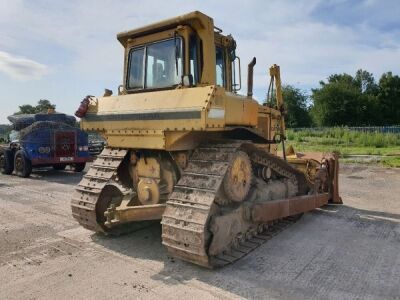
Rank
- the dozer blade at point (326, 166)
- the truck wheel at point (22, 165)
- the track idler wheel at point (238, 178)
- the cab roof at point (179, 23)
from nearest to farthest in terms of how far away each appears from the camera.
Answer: the track idler wheel at point (238, 178)
the cab roof at point (179, 23)
the dozer blade at point (326, 166)
the truck wheel at point (22, 165)

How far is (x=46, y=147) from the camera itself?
13281 millimetres

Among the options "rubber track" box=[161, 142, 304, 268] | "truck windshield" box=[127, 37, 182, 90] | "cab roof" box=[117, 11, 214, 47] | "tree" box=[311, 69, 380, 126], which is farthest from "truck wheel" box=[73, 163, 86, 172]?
"tree" box=[311, 69, 380, 126]

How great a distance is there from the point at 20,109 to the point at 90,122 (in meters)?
49.6

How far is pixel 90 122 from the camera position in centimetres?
579

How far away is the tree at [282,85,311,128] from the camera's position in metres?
71.3

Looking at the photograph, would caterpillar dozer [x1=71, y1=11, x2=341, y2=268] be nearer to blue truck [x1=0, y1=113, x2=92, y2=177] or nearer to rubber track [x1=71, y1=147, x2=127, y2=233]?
rubber track [x1=71, y1=147, x2=127, y2=233]

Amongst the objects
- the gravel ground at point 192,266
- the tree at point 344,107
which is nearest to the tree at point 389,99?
the tree at point 344,107

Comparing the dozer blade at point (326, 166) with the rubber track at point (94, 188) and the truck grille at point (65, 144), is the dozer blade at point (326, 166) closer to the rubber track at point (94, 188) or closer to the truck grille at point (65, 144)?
the rubber track at point (94, 188)

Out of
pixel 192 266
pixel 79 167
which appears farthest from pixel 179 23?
pixel 79 167

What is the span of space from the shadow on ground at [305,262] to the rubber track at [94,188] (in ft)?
1.17

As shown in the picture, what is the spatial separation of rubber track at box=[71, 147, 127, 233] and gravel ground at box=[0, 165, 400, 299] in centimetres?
32

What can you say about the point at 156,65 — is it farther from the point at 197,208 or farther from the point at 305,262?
the point at 305,262

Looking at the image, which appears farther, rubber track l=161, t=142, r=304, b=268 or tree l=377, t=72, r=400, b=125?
tree l=377, t=72, r=400, b=125

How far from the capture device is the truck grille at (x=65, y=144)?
13492mm
